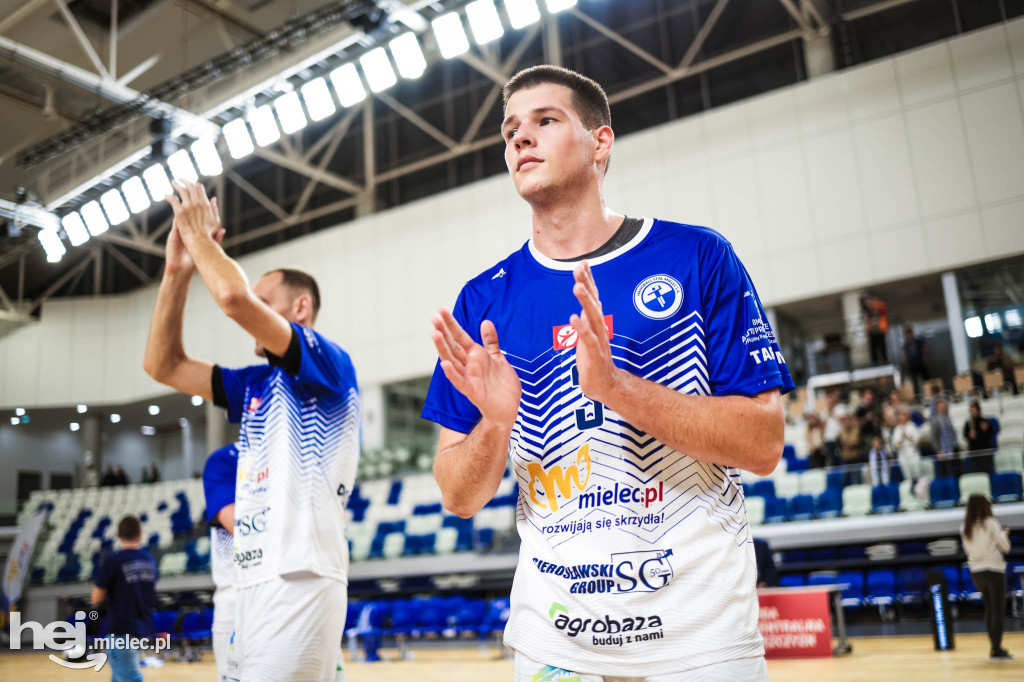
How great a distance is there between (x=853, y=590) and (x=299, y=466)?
1028 cm

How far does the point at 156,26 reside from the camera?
1478 cm

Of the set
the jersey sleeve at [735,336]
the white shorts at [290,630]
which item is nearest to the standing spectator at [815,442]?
the white shorts at [290,630]

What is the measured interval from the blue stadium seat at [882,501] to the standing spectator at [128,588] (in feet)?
30.4

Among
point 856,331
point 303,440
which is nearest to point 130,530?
point 303,440

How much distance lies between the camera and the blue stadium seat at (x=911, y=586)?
1098cm

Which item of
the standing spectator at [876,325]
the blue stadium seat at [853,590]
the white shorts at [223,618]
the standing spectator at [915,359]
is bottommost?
the blue stadium seat at [853,590]

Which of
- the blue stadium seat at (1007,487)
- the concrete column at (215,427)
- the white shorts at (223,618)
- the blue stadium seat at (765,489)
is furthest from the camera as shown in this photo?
the concrete column at (215,427)

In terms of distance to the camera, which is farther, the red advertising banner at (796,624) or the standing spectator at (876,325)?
the standing spectator at (876,325)

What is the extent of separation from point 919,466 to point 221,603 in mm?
9534

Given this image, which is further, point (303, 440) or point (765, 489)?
point (765, 489)

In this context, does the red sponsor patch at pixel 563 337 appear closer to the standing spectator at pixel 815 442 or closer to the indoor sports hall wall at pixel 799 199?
the indoor sports hall wall at pixel 799 199

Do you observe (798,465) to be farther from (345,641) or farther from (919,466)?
(345,641)

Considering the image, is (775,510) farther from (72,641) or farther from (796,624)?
(72,641)

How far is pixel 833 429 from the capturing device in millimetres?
13742
